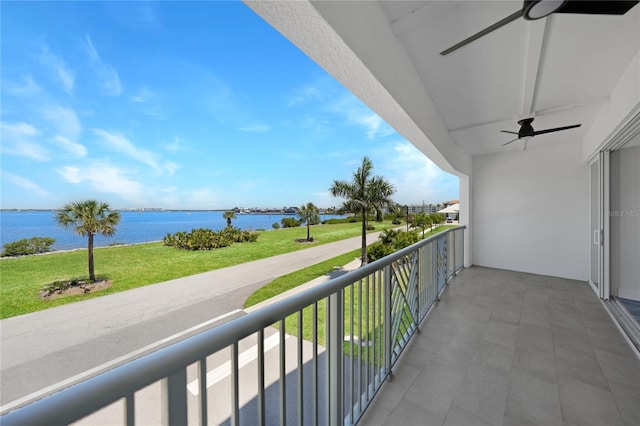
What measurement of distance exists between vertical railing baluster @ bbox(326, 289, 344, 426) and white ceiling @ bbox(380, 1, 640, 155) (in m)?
1.80

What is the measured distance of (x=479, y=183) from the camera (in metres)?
5.11

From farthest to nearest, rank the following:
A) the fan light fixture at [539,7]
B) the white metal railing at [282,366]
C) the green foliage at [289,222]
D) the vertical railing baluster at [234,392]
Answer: the green foliage at [289,222]
the fan light fixture at [539,7]
the vertical railing baluster at [234,392]
the white metal railing at [282,366]

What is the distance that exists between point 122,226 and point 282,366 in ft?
42.8

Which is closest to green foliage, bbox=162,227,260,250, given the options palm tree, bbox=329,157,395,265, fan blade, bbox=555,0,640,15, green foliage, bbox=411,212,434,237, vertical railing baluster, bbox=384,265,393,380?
palm tree, bbox=329,157,395,265

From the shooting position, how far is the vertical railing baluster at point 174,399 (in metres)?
0.57

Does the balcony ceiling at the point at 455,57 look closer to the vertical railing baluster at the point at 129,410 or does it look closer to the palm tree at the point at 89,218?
the vertical railing baluster at the point at 129,410

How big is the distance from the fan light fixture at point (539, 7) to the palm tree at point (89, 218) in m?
10.4

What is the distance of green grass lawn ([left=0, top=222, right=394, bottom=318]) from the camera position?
7424 mm

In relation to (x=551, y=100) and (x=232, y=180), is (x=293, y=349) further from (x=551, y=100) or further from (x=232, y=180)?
(x=232, y=180)

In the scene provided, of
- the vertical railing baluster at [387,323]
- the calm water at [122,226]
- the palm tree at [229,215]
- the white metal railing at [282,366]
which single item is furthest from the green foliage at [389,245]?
the palm tree at [229,215]

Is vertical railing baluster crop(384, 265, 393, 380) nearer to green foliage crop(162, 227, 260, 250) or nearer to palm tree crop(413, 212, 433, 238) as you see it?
green foliage crop(162, 227, 260, 250)

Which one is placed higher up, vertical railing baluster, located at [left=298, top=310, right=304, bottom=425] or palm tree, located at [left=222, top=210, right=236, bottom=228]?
palm tree, located at [left=222, top=210, right=236, bottom=228]

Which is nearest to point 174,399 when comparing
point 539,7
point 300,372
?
point 300,372

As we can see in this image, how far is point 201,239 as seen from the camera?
14977 mm
